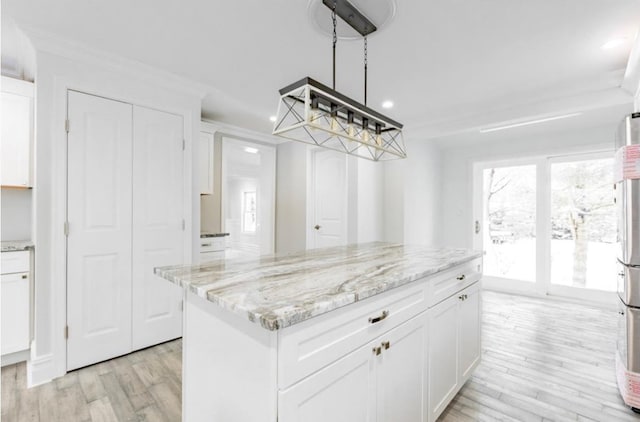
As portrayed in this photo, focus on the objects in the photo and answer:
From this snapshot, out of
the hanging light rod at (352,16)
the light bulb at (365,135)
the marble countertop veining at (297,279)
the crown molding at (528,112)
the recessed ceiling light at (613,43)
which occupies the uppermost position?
the recessed ceiling light at (613,43)

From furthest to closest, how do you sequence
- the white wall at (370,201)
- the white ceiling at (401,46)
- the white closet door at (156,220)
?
the white wall at (370,201), the white closet door at (156,220), the white ceiling at (401,46)

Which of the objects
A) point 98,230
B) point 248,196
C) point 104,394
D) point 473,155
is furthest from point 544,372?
point 248,196

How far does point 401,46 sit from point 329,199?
8.29 feet

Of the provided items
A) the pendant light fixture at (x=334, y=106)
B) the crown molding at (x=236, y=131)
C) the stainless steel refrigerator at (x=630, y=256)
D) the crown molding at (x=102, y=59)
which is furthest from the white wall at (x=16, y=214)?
the stainless steel refrigerator at (x=630, y=256)

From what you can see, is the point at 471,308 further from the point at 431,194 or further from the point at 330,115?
the point at 431,194

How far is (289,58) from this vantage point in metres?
2.37

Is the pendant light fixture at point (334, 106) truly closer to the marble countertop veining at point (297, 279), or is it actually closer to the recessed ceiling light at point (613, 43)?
the marble countertop veining at point (297, 279)

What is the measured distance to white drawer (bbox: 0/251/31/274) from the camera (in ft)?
7.31

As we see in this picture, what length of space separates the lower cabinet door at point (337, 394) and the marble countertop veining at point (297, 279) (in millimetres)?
227

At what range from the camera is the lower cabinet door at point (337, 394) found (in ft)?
3.07

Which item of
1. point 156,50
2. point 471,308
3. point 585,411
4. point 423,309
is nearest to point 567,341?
point 585,411

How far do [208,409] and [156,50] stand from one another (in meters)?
2.39

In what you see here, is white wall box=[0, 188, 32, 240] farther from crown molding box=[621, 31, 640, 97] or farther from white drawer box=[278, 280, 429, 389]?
crown molding box=[621, 31, 640, 97]

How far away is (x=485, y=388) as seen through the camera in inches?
84.3
